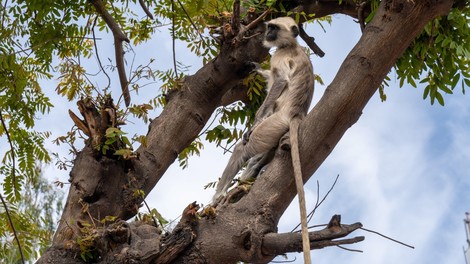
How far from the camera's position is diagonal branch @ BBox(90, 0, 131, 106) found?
586 centimetres

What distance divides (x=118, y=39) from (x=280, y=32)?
1277mm

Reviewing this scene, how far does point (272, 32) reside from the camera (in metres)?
5.94

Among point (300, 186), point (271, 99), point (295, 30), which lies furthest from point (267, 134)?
point (295, 30)

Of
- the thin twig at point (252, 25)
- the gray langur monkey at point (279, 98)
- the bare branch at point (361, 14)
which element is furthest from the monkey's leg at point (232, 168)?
the bare branch at point (361, 14)

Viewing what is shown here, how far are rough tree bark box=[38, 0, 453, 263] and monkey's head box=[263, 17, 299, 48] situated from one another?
1.40 metres

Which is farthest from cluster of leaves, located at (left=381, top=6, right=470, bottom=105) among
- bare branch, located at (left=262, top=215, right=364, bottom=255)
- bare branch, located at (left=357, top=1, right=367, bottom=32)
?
bare branch, located at (left=262, top=215, right=364, bottom=255)

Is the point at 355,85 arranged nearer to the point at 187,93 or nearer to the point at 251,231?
the point at 251,231

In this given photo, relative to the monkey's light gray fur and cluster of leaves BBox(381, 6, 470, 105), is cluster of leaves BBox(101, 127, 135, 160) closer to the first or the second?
the monkey's light gray fur

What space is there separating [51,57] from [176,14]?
3.61ft

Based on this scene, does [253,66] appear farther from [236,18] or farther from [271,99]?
[236,18]

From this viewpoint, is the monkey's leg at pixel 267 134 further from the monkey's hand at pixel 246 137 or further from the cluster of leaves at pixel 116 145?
the cluster of leaves at pixel 116 145

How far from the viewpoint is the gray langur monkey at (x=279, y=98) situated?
5.19 meters

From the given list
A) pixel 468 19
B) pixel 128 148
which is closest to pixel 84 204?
pixel 128 148

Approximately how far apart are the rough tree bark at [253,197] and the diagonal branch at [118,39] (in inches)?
38.1
